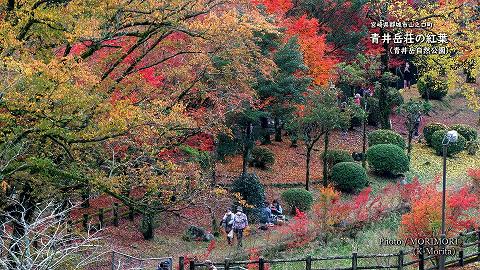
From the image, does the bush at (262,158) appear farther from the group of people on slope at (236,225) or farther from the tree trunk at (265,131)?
the group of people on slope at (236,225)

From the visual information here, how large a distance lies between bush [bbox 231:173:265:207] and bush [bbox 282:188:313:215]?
1.28 m

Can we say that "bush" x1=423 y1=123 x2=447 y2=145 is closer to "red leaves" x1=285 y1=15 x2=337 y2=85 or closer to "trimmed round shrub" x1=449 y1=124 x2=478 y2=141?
"trimmed round shrub" x1=449 y1=124 x2=478 y2=141

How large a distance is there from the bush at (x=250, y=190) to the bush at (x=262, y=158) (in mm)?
5089

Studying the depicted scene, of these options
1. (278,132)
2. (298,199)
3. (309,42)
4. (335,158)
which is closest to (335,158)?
(335,158)

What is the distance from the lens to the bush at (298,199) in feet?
82.4

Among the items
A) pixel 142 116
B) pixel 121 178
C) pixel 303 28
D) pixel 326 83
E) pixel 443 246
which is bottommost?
pixel 443 246

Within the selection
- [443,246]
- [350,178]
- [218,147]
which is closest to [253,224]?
[218,147]

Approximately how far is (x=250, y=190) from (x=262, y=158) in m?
5.45

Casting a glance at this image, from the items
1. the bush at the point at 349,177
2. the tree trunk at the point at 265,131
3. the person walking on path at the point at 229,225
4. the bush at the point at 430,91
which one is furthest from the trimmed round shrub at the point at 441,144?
the person walking on path at the point at 229,225

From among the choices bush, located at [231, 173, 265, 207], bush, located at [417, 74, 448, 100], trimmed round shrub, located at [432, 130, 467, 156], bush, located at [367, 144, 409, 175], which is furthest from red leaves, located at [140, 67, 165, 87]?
bush, located at [417, 74, 448, 100]

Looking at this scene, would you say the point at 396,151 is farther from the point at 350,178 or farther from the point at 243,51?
the point at 243,51

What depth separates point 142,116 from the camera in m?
14.5

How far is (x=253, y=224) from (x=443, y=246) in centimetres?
900

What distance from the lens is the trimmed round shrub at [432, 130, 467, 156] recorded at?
1289 inches
